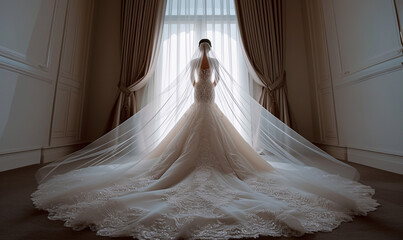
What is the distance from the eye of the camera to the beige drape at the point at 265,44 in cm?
275

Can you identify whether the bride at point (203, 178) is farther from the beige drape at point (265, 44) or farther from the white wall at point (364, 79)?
the beige drape at point (265, 44)

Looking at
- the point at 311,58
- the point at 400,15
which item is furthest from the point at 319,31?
the point at 400,15

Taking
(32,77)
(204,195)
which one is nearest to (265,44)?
(204,195)

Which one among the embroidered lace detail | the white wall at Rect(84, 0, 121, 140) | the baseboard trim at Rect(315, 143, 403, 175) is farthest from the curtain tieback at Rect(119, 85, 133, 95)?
the baseboard trim at Rect(315, 143, 403, 175)

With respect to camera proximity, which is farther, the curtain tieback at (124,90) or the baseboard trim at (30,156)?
the curtain tieback at (124,90)

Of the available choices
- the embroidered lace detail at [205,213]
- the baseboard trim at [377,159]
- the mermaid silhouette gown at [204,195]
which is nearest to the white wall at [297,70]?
the baseboard trim at [377,159]

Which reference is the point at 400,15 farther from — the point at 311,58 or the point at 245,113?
the point at 245,113

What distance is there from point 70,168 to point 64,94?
1.70m

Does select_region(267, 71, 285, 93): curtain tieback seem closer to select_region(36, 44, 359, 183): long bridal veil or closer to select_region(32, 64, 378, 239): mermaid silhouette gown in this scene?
select_region(36, 44, 359, 183): long bridal veil

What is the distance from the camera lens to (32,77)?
1941 millimetres

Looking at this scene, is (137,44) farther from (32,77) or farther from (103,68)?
(32,77)

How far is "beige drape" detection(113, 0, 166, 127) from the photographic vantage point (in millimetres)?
2738

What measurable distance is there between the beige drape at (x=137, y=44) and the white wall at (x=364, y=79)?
2.76 m

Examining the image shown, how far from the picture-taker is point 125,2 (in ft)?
9.64
